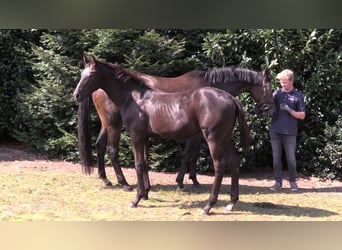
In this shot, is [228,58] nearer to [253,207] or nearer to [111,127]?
[111,127]

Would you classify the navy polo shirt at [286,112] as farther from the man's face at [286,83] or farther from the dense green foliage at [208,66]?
the dense green foliage at [208,66]

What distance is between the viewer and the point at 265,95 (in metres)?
5.52

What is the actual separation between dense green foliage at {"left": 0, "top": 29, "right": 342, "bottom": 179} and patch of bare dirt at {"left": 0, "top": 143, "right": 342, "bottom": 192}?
19 cm

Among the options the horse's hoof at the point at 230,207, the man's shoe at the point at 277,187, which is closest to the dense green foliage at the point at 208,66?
the man's shoe at the point at 277,187

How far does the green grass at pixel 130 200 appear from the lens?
420cm

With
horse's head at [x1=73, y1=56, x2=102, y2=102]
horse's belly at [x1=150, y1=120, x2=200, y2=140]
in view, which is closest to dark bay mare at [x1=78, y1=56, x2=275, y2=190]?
horse's head at [x1=73, y1=56, x2=102, y2=102]

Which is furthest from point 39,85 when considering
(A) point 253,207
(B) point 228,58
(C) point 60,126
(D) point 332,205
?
(D) point 332,205

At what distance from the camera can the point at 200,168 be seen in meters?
7.18

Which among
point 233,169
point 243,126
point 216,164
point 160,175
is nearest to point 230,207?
point 233,169

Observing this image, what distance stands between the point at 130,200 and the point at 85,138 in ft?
4.38

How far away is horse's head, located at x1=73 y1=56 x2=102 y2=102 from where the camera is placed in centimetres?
469

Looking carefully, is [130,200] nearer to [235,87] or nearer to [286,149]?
[235,87]

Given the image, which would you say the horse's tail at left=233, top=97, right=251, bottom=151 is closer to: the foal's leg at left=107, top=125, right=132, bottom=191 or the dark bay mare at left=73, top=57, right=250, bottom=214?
the dark bay mare at left=73, top=57, right=250, bottom=214

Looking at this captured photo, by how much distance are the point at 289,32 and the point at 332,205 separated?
3.21 meters
